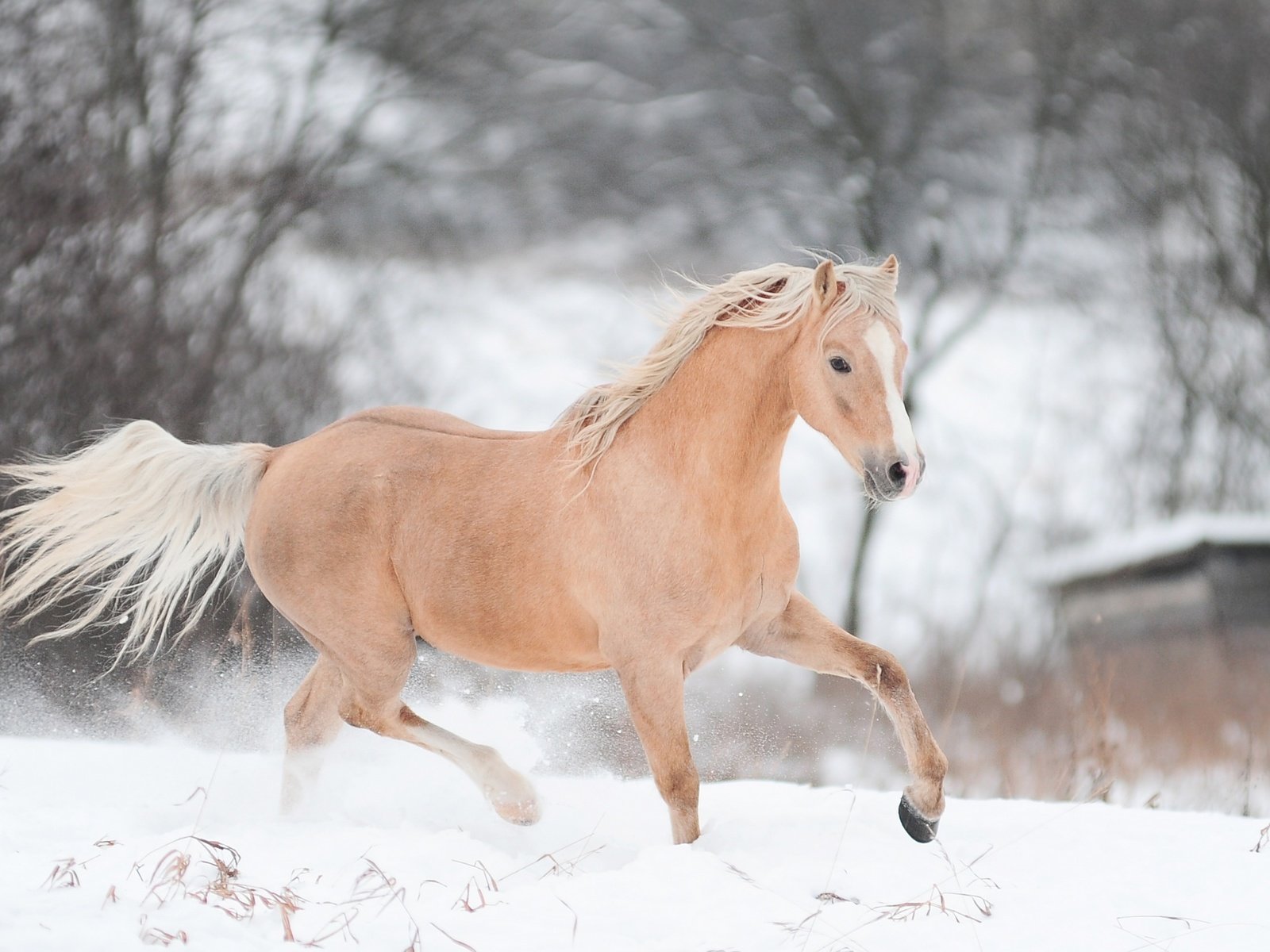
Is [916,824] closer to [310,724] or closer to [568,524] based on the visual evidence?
[568,524]

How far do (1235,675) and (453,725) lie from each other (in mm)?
5850

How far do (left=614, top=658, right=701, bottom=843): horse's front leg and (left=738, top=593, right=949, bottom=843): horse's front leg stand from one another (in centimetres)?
44

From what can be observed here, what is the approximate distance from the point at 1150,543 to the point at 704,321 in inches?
271

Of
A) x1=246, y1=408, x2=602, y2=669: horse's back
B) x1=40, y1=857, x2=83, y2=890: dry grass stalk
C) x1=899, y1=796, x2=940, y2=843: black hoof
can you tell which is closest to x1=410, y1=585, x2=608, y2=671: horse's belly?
x1=246, y1=408, x2=602, y2=669: horse's back

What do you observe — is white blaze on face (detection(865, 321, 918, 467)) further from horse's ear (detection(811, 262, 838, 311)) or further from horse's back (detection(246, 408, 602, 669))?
horse's back (detection(246, 408, 602, 669))

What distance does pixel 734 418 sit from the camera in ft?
11.0

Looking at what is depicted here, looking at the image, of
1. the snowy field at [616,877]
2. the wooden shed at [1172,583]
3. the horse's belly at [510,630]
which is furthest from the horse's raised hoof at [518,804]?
the wooden shed at [1172,583]

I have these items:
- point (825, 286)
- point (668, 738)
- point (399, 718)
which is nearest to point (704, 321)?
point (825, 286)

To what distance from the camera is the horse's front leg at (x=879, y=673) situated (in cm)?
322

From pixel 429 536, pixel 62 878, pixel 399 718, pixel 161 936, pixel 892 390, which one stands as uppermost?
pixel 892 390

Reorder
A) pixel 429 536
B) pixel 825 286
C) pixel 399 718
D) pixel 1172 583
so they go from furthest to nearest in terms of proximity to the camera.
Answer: pixel 1172 583, pixel 399 718, pixel 429 536, pixel 825 286

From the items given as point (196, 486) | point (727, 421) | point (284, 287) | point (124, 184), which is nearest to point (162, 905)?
point (727, 421)

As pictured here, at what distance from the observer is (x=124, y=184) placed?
801 centimetres

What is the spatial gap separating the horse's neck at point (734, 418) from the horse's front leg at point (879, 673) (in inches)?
18.6
